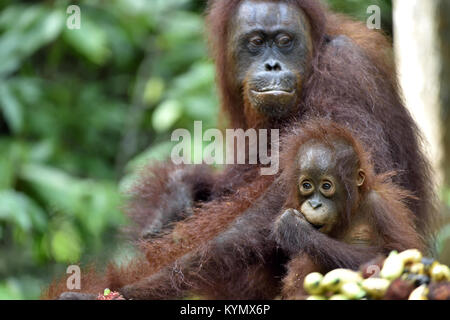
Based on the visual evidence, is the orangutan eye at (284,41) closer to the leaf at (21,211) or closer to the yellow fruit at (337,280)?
the yellow fruit at (337,280)

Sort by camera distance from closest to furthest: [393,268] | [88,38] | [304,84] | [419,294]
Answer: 1. [419,294]
2. [393,268]
3. [304,84]
4. [88,38]

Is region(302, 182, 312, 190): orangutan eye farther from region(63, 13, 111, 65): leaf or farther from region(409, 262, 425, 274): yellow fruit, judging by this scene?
region(63, 13, 111, 65): leaf

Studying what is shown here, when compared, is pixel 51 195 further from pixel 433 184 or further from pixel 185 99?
pixel 433 184

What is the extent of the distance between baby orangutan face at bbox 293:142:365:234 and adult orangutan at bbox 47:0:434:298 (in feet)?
1.09

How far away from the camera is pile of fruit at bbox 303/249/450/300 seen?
2283 millimetres

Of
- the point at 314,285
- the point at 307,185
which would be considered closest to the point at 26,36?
the point at 307,185

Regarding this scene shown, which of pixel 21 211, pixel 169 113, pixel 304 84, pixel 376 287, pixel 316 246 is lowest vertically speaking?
pixel 376 287

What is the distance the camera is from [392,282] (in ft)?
7.60

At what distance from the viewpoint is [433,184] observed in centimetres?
414

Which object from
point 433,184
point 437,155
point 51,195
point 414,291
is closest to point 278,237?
point 414,291

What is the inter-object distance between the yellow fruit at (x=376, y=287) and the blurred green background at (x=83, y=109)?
11.2 feet

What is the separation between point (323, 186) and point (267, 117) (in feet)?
2.59

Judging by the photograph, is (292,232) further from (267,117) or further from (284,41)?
(284,41)

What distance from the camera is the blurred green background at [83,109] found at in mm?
5996
